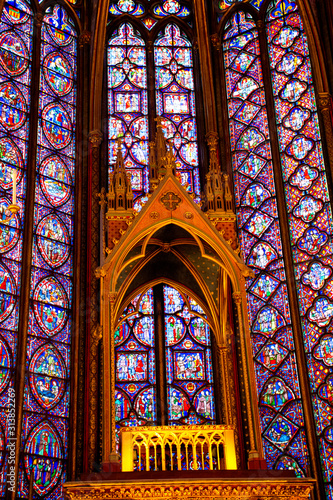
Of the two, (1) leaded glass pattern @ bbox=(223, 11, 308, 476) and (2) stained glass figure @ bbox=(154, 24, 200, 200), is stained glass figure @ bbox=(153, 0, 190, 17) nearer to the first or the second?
(2) stained glass figure @ bbox=(154, 24, 200, 200)

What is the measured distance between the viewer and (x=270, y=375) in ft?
39.7

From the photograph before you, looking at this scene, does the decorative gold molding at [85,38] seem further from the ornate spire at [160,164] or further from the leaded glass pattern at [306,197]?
the ornate spire at [160,164]

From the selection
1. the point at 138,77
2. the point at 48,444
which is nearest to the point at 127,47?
the point at 138,77

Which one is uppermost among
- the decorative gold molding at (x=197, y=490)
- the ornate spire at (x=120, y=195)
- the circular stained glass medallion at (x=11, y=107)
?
the circular stained glass medallion at (x=11, y=107)

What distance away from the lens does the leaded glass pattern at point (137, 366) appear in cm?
1187

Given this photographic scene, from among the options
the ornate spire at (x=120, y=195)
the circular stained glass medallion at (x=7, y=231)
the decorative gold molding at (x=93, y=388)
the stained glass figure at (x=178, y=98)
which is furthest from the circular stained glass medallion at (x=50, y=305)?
the stained glass figure at (x=178, y=98)

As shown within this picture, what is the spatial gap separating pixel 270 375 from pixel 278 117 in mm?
5084

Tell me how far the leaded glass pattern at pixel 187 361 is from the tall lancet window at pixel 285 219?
2.86 feet

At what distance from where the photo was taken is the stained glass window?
1195 cm

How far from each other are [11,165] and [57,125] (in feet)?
4.88

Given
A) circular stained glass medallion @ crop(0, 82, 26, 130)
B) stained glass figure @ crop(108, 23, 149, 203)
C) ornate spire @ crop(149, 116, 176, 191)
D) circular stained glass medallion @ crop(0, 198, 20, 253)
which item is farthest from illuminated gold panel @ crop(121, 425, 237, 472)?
circular stained glass medallion @ crop(0, 82, 26, 130)

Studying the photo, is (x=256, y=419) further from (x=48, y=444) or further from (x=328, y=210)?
(x=328, y=210)

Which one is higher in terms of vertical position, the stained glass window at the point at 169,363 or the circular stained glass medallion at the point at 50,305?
the circular stained glass medallion at the point at 50,305

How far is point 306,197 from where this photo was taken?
42.9 feet
